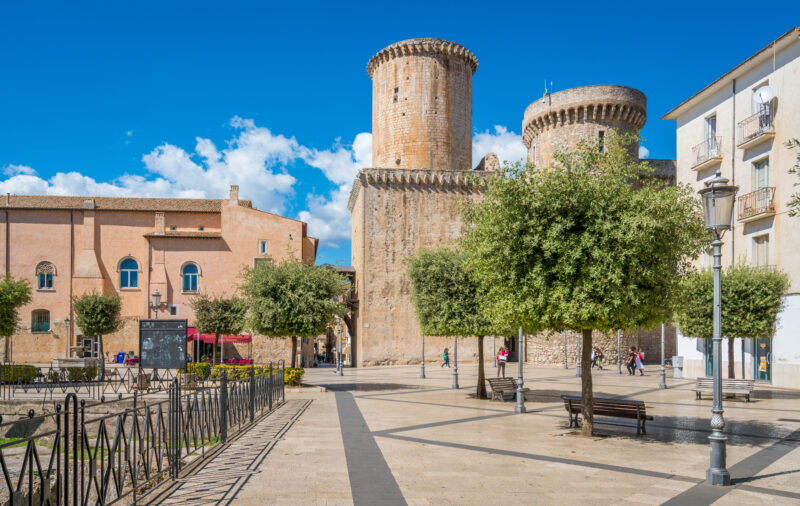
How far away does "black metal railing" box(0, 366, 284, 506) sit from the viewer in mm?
5479

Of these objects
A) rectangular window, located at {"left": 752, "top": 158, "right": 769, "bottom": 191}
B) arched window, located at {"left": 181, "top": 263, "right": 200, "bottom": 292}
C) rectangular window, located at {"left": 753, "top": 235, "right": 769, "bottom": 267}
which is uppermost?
rectangular window, located at {"left": 752, "top": 158, "right": 769, "bottom": 191}

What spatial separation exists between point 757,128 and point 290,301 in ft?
64.5

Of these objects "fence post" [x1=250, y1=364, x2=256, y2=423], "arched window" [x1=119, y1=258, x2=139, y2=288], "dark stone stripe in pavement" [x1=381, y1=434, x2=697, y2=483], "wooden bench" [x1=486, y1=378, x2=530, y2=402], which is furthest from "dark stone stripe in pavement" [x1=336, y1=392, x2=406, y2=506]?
"arched window" [x1=119, y1=258, x2=139, y2=288]

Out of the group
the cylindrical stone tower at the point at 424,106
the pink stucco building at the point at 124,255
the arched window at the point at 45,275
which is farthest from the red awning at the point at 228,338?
the cylindrical stone tower at the point at 424,106

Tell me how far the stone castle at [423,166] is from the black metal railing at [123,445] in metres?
28.8

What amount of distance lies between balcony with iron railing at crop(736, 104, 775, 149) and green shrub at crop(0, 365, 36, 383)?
29958 millimetres

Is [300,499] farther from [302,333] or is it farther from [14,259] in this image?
[14,259]

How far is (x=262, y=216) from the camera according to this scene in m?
45.2

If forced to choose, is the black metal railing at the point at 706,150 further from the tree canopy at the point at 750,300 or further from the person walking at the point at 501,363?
the person walking at the point at 501,363

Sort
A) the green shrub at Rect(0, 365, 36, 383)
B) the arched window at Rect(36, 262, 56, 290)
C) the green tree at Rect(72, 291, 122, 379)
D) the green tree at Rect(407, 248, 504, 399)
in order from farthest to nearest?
the arched window at Rect(36, 262, 56, 290) < the green tree at Rect(72, 291, 122, 379) < the green shrub at Rect(0, 365, 36, 383) < the green tree at Rect(407, 248, 504, 399)

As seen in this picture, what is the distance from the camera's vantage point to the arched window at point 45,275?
143ft

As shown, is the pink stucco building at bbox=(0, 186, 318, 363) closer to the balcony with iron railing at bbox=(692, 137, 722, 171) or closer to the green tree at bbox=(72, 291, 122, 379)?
the green tree at bbox=(72, 291, 122, 379)

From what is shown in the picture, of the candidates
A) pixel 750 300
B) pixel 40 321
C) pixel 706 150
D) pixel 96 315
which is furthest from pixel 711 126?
pixel 40 321

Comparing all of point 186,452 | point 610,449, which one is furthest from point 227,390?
point 610,449
